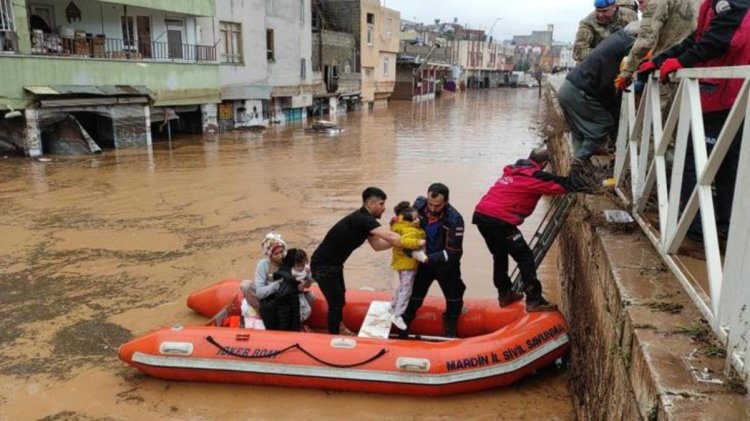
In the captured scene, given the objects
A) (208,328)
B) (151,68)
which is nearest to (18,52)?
(151,68)

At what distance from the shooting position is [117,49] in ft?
66.1

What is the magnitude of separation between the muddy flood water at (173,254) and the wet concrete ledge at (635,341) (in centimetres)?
109

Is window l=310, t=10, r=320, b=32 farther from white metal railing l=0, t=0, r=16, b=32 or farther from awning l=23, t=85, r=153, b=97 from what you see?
white metal railing l=0, t=0, r=16, b=32

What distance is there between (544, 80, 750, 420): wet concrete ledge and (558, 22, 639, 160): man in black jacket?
Answer: 0.99 metres

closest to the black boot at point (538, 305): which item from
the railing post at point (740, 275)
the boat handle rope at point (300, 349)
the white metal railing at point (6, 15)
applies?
the boat handle rope at point (300, 349)

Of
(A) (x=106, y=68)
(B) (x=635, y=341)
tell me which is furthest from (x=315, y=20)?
(B) (x=635, y=341)

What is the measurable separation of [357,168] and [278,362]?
12677 millimetres

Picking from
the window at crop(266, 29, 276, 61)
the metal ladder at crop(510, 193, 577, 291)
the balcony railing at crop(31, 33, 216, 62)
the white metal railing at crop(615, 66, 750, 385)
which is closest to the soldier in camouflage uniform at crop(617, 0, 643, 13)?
the white metal railing at crop(615, 66, 750, 385)

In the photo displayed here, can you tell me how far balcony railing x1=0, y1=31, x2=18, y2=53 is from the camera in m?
16.1

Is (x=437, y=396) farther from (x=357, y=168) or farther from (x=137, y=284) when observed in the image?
(x=357, y=168)

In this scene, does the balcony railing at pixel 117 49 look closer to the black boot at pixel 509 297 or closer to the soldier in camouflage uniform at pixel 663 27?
the black boot at pixel 509 297

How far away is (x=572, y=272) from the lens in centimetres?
598

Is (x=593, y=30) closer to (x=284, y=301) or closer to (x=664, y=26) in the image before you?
(x=664, y=26)

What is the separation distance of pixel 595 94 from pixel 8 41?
16296 millimetres
